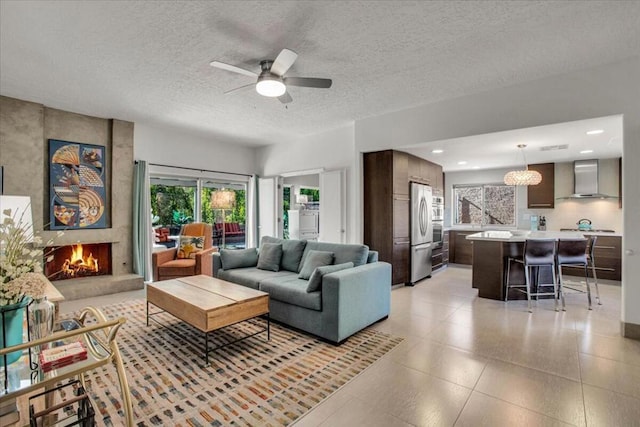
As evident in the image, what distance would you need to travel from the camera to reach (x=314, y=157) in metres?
6.17

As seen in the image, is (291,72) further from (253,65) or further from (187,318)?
(187,318)

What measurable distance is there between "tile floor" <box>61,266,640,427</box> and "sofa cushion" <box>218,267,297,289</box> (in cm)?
141

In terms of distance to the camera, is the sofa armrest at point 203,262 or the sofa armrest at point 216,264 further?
the sofa armrest at point 203,262

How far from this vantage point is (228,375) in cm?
238

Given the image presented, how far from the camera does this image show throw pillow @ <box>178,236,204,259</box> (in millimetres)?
5141

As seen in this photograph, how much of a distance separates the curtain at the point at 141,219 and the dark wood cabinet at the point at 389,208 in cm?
386

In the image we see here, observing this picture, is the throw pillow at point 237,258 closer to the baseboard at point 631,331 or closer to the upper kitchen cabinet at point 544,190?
the baseboard at point 631,331

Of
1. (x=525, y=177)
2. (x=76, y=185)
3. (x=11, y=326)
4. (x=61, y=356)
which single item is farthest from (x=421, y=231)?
(x=76, y=185)

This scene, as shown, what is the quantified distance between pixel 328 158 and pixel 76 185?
13.9 ft

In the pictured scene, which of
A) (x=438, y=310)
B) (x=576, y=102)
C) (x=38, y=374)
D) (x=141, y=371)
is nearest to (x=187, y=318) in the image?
(x=141, y=371)

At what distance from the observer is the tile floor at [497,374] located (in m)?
1.91

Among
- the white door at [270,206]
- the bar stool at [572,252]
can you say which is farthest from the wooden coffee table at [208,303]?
the bar stool at [572,252]

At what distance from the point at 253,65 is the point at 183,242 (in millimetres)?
3332

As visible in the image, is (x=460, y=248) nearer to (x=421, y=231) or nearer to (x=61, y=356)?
(x=421, y=231)
